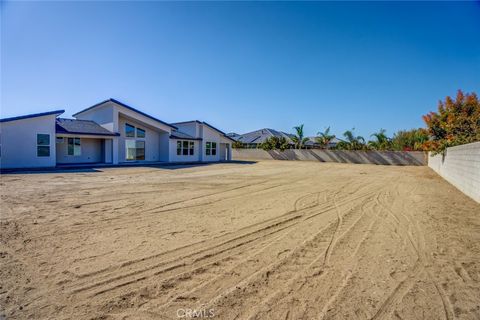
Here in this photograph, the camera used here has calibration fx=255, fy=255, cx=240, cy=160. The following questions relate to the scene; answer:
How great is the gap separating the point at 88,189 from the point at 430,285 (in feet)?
32.4

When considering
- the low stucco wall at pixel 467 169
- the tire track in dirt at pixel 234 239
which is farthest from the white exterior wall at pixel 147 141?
the low stucco wall at pixel 467 169

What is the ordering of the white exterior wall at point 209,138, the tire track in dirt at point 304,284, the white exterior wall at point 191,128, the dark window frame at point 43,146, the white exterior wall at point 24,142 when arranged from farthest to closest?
the white exterior wall at point 209,138 → the white exterior wall at point 191,128 → the dark window frame at point 43,146 → the white exterior wall at point 24,142 → the tire track in dirt at point 304,284

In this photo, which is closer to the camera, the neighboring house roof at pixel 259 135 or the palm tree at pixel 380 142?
the palm tree at pixel 380 142

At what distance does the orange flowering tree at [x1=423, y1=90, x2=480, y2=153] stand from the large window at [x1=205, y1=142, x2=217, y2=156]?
21.3 meters

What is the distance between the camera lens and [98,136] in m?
20.2

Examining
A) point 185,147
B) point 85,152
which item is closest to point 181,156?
point 185,147

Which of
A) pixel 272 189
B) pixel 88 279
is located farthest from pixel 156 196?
pixel 88 279

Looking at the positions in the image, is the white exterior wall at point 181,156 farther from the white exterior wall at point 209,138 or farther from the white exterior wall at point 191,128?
the white exterior wall at point 191,128

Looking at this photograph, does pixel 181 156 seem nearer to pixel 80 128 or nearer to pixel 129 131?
pixel 129 131

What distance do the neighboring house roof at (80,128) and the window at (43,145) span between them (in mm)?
1324

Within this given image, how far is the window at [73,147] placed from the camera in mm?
20288

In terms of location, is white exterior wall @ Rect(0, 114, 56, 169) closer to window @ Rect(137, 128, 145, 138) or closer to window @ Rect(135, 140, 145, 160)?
window @ Rect(135, 140, 145, 160)

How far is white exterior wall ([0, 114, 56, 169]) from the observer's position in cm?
1557

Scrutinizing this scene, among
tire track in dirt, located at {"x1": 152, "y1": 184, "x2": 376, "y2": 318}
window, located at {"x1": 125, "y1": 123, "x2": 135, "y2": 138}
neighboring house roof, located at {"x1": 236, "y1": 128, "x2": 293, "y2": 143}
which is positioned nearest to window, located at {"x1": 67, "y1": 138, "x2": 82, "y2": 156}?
window, located at {"x1": 125, "y1": 123, "x2": 135, "y2": 138}
